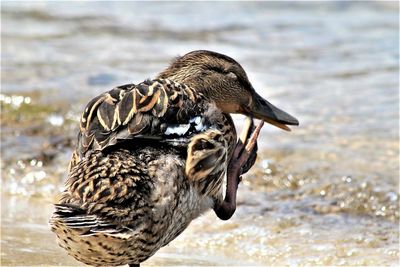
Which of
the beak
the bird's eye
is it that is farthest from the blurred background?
the bird's eye

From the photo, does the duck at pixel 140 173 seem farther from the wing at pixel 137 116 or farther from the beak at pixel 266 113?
the beak at pixel 266 113

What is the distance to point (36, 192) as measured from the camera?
8.21 m

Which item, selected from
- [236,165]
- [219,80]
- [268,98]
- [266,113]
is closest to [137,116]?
[236,165]

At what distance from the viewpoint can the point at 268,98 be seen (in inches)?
418

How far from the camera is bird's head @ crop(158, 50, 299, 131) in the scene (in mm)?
6840

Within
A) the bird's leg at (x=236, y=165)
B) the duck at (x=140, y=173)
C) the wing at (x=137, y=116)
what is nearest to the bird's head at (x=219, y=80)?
the bird's leg at (x=236, y=165)

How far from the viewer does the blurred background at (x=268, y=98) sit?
699cm

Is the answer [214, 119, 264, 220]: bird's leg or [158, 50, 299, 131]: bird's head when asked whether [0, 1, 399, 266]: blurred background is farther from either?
[158, 50, 299, 131]: bird's head

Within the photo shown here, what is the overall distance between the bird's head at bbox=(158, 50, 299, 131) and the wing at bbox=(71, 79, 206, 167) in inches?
37.4

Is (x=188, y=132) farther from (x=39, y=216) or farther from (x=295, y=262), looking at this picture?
(x=39, y=216)

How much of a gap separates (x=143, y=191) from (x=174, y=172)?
0.33 meters

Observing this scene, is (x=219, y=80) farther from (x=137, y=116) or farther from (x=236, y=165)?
(x=137, y=116)

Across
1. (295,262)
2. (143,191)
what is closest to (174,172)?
(143,191)

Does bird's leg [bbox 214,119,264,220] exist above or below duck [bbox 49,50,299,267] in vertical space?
below
